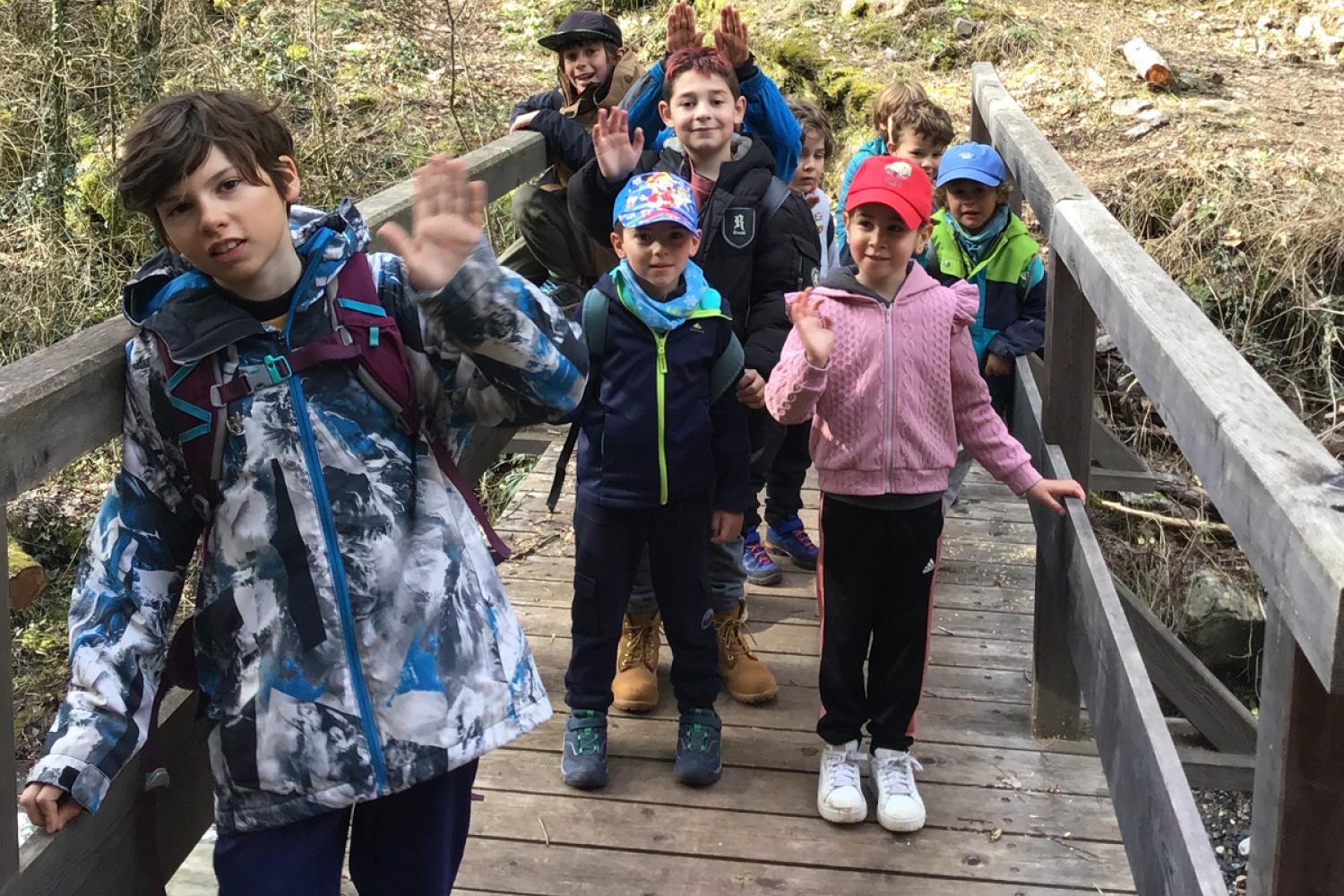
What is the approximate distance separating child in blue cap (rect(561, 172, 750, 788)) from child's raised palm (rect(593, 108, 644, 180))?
0.37m

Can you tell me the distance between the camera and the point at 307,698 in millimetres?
1916

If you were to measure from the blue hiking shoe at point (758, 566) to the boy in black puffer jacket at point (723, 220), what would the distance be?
0.75 m

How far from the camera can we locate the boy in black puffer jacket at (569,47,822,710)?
11.2 feet

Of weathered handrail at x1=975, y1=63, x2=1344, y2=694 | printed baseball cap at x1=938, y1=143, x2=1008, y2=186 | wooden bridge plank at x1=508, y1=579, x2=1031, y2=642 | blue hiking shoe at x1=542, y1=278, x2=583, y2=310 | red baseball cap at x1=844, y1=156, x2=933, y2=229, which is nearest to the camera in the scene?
weathered handrail at x1=975, y1=63, x2=1344, y2=694

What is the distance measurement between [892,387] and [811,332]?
314mm

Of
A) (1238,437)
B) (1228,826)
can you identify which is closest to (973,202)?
(1238,437)

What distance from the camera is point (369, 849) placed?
2.13 metres

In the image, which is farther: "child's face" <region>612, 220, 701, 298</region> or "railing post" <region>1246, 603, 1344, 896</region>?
"child's face" <region>612, 220, 701, 298</region>

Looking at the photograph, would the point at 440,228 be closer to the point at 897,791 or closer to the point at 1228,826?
the point at 897,791

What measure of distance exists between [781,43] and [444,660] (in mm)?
8570

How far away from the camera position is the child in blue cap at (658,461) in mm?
2990

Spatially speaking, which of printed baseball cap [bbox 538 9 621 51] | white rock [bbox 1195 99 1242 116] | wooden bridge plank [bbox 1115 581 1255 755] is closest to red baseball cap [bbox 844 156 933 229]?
printed baseball cap [bbox 538 9 621 51]

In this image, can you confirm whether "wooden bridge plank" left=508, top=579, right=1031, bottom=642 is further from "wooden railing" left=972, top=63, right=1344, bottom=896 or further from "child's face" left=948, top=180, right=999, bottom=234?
"child's face" left=948, top=180, right=999, bottom=234

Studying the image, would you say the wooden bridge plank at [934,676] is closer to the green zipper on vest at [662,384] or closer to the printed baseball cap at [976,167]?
the green zipper on vest at [662,384]
